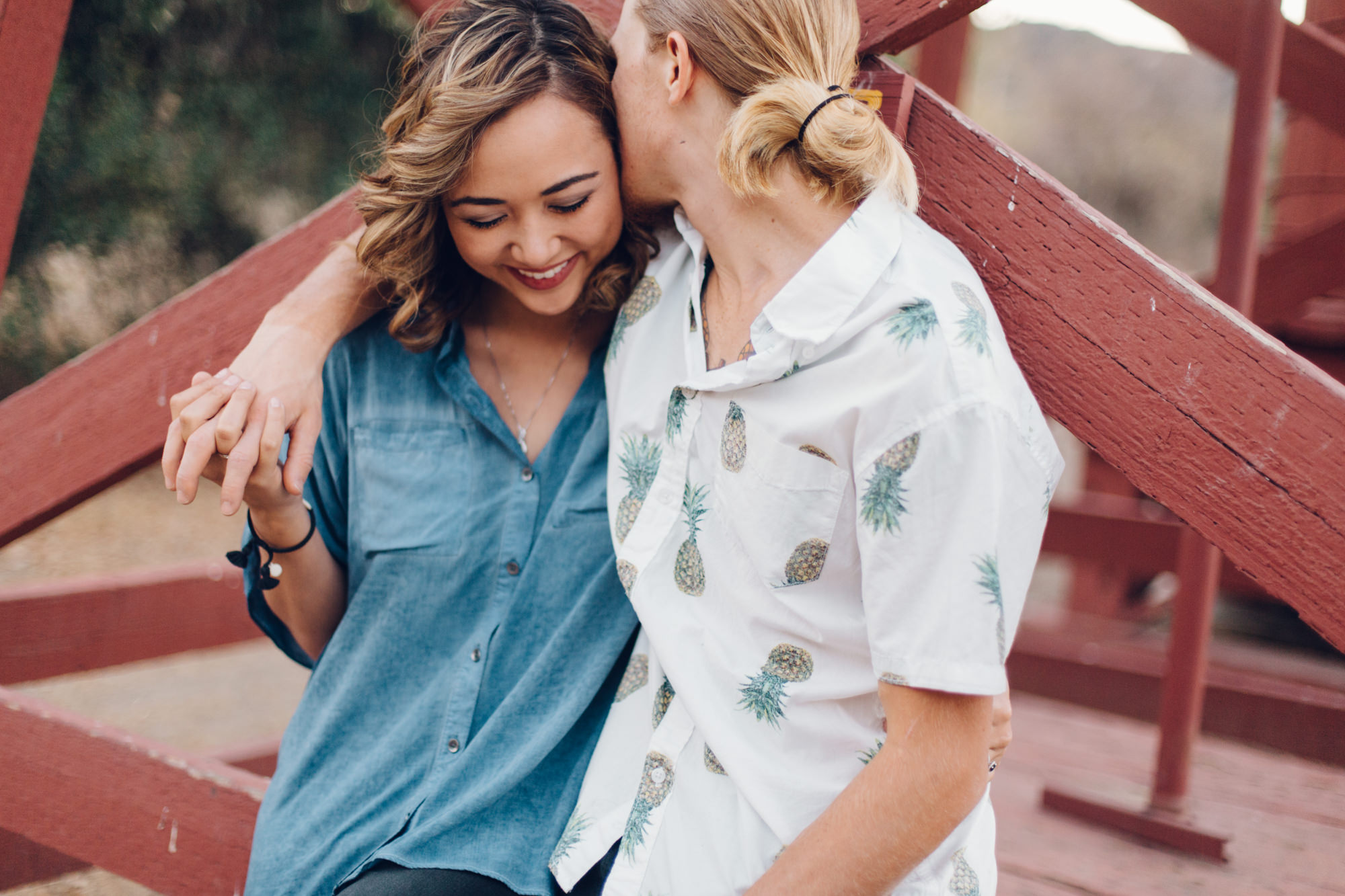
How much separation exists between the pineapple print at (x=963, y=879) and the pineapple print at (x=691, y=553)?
47cm

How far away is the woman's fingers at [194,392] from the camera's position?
1.30 metres

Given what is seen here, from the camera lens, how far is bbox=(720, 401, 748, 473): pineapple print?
4.20 ft

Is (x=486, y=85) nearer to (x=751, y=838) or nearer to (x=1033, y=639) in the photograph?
(x=751, y=838)

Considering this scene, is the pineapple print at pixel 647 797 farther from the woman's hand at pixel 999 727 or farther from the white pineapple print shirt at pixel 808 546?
the woman's hand at pixel 999 727

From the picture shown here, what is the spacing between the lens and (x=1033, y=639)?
11.0 ft

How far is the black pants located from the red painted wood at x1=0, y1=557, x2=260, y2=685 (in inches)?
61.9

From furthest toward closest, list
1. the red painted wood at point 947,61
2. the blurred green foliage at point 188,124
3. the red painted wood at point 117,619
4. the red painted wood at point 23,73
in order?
the blurred green foliage at point 188,124, the red painted wood at point 947,61, the red painted wood at point 117,619, the red painted wood at point 23,73

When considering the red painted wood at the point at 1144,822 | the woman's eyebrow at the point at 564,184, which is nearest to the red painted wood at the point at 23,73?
the woman's eyebrow at the point at 564,184

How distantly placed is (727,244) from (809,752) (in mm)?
710

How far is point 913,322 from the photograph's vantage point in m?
1.13

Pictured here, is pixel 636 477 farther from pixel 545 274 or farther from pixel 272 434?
pixel 272 434

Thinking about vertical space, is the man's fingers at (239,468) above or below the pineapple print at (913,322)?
below

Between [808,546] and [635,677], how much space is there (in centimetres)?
42

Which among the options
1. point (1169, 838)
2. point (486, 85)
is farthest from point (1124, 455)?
point (1169, 838)
